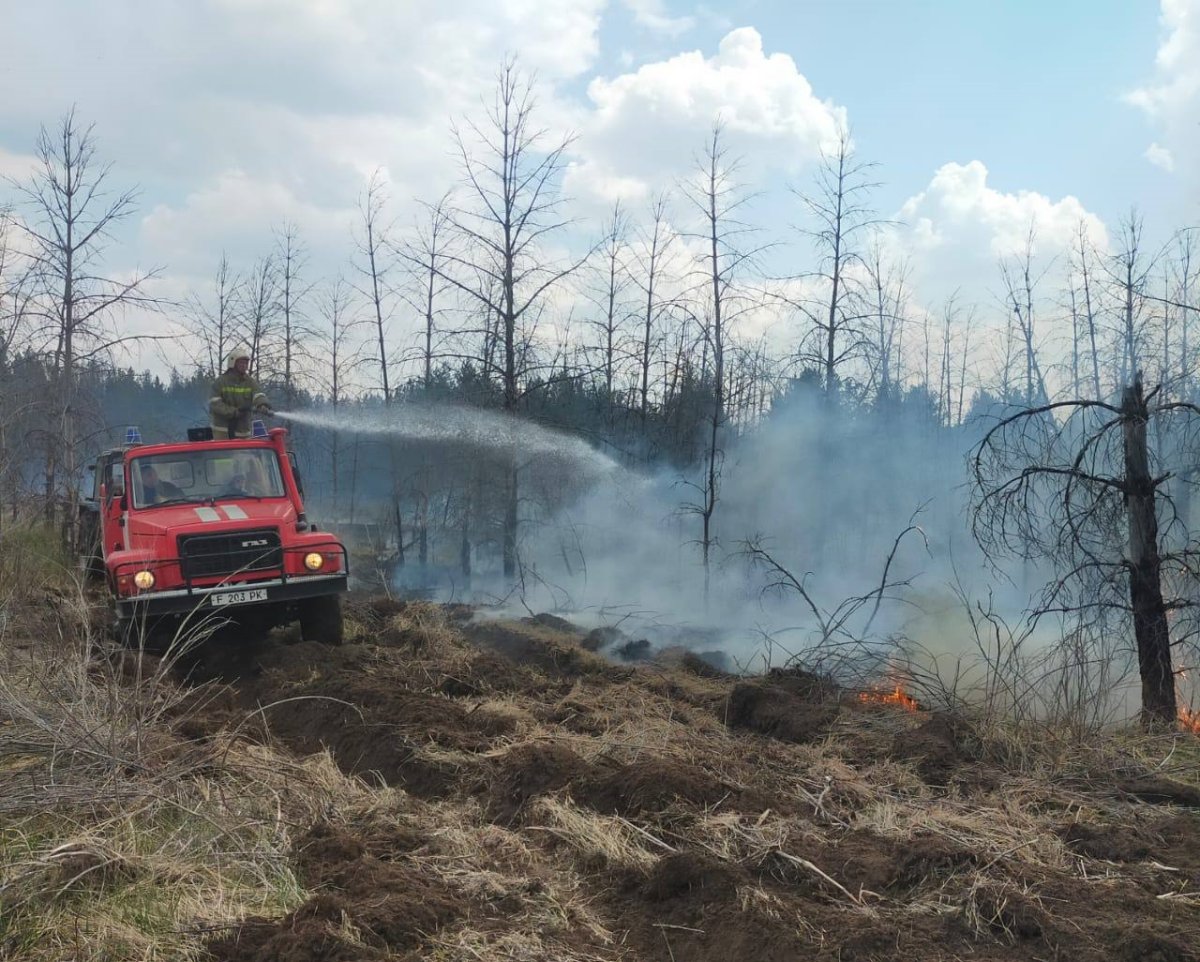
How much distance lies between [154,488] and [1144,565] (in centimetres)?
981

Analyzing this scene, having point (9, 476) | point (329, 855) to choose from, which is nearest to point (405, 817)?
point (329, 855)

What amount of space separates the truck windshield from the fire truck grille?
0.93m

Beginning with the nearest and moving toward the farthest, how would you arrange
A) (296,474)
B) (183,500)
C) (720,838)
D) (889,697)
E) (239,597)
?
1. (720,838)
2. (889,697)
3. (239,597)
4. (183,500)
5. (296,474)

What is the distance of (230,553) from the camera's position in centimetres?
992

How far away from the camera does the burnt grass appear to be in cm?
392

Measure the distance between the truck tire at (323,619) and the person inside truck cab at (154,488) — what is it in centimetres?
187

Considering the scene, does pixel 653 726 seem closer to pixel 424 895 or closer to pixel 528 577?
pixel 424 895

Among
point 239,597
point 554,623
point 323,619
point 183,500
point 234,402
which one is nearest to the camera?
point 239,597

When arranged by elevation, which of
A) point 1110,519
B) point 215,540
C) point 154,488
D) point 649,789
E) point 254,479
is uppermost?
point 254,479

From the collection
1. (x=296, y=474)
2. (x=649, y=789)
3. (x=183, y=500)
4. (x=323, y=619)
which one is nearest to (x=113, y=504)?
(x=183, y=500)

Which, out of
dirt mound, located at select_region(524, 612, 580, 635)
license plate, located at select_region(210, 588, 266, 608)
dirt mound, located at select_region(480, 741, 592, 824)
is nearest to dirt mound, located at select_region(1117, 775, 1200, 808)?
dirt mound, located at select_region(480, 741, 592, 824)

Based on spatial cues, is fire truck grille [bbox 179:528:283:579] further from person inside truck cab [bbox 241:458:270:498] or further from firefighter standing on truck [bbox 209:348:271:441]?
firefighter standing on truck [bbox 209:348:271:441]

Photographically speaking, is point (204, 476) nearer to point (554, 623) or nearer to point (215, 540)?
point (215, 540)

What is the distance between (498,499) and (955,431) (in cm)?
1417
